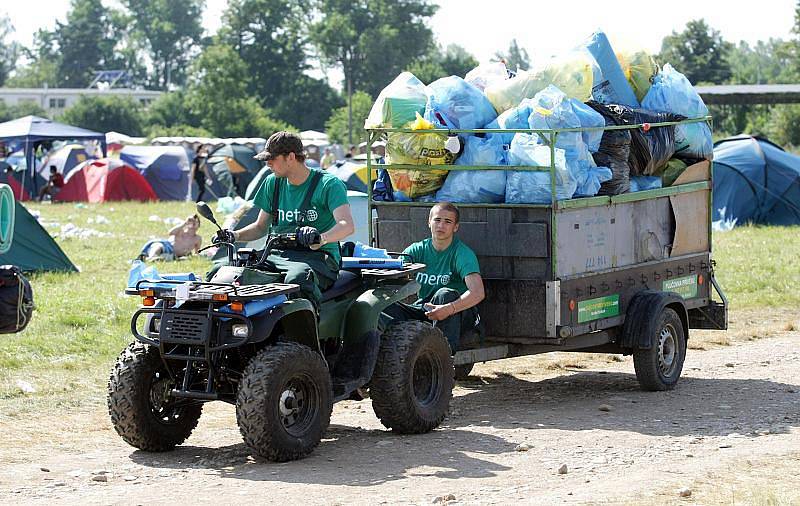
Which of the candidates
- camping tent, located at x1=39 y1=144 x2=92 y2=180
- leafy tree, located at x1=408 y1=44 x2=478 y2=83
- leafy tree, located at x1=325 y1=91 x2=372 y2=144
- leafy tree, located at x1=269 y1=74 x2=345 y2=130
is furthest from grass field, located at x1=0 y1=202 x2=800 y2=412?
leafy tree, located at x1=269 y1=74 x2=345 y2=130

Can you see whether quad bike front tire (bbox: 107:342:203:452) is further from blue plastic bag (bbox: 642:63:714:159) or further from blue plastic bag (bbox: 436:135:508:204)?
blue plastic bag (bbox: 642:63:714:159)

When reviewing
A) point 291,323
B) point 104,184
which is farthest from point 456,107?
point 104,184

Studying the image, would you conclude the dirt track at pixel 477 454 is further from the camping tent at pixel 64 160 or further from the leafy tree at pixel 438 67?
the leafy tree at pixel 438 67

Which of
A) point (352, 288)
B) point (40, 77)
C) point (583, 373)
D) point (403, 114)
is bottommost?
point (583, 373)

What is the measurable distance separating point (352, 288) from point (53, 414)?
2.48 meters

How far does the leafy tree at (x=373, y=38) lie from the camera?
102312mm

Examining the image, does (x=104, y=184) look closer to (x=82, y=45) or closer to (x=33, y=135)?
(x=33, y=135)

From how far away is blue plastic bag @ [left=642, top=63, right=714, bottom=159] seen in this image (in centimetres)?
1048

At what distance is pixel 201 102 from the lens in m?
88.2

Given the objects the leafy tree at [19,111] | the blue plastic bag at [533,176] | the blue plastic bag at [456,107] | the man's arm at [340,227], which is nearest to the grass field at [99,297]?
the man's arm at [340,227]

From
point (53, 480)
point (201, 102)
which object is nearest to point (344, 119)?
point (201, 102)

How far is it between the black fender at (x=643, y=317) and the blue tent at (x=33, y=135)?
93.1ft

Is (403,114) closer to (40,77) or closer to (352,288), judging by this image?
(352,288)

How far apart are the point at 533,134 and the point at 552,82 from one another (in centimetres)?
65
